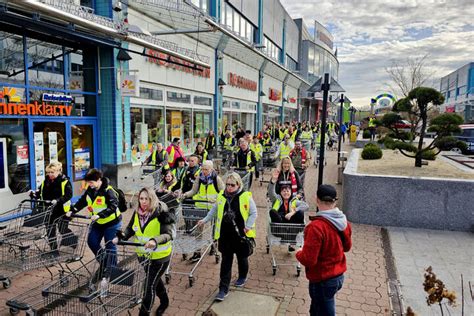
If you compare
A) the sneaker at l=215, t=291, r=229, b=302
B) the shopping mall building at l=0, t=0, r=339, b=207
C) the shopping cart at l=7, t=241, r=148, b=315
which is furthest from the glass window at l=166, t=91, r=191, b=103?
the shopping cart at l=7, t=241, r=148, b=315

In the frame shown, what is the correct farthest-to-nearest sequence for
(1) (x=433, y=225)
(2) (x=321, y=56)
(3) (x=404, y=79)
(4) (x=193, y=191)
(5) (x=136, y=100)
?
(2) (x=321, y=56) → (3) (x=404, y=79) → (5) (x=136, y=100) → (1) (x=433, y=225) → (4) (x=193, y=191)

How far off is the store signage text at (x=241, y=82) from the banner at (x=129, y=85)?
1054 centimetres

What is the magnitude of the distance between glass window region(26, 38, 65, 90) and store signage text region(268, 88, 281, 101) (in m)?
Result: 22.3

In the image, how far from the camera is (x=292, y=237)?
584cm

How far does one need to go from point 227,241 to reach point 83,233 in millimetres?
2162

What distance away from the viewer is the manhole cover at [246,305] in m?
4.64

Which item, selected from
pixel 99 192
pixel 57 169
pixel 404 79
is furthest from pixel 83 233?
pixel 404 79

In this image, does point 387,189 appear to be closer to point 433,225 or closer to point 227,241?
point 433,225

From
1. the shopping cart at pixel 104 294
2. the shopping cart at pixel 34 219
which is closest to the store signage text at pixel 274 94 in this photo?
the shopping cart at pixel 34 219

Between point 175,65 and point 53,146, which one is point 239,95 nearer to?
point 175,65

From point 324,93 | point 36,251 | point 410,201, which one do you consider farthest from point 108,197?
point 410,201

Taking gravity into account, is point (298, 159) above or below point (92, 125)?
below

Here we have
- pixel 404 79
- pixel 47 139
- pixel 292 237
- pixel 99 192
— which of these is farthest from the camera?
pixel 404 79

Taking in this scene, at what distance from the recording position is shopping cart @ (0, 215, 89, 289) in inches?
189
